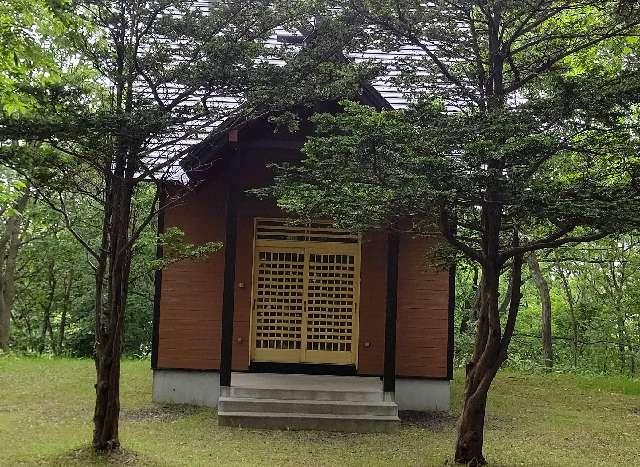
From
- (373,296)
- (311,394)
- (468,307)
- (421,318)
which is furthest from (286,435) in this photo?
(468,307)

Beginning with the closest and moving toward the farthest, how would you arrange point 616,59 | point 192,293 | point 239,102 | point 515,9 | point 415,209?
point 415,209 → point 515,9 → point 239,102 → point 616,59 → point 192,293

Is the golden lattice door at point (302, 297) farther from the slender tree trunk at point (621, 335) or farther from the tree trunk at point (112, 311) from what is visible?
the slender tree trunk at point (621, 335)

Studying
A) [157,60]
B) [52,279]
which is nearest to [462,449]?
[157,60]

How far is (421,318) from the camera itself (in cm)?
999

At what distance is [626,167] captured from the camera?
532cm

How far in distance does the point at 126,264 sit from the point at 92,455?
5.69ft

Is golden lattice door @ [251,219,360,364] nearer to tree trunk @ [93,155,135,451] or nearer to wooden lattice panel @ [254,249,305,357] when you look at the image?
wooden lattice panel @ [254,249,305,357]

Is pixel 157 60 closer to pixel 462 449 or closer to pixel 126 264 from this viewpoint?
pixel 126 264

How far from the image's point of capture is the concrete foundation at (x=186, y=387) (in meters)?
9.64

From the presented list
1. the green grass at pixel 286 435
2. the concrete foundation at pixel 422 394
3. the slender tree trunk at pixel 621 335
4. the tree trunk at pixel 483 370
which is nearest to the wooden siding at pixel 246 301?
the concrete foundation at pixel 422 394

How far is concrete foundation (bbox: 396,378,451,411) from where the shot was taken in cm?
979

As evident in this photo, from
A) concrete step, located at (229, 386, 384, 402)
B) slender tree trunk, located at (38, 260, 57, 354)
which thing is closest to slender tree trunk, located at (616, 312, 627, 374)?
concrete step, located at (229, 386, 384, 402)

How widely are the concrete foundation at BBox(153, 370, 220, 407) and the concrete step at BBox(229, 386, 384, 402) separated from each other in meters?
1.24

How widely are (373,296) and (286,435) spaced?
3.04m
